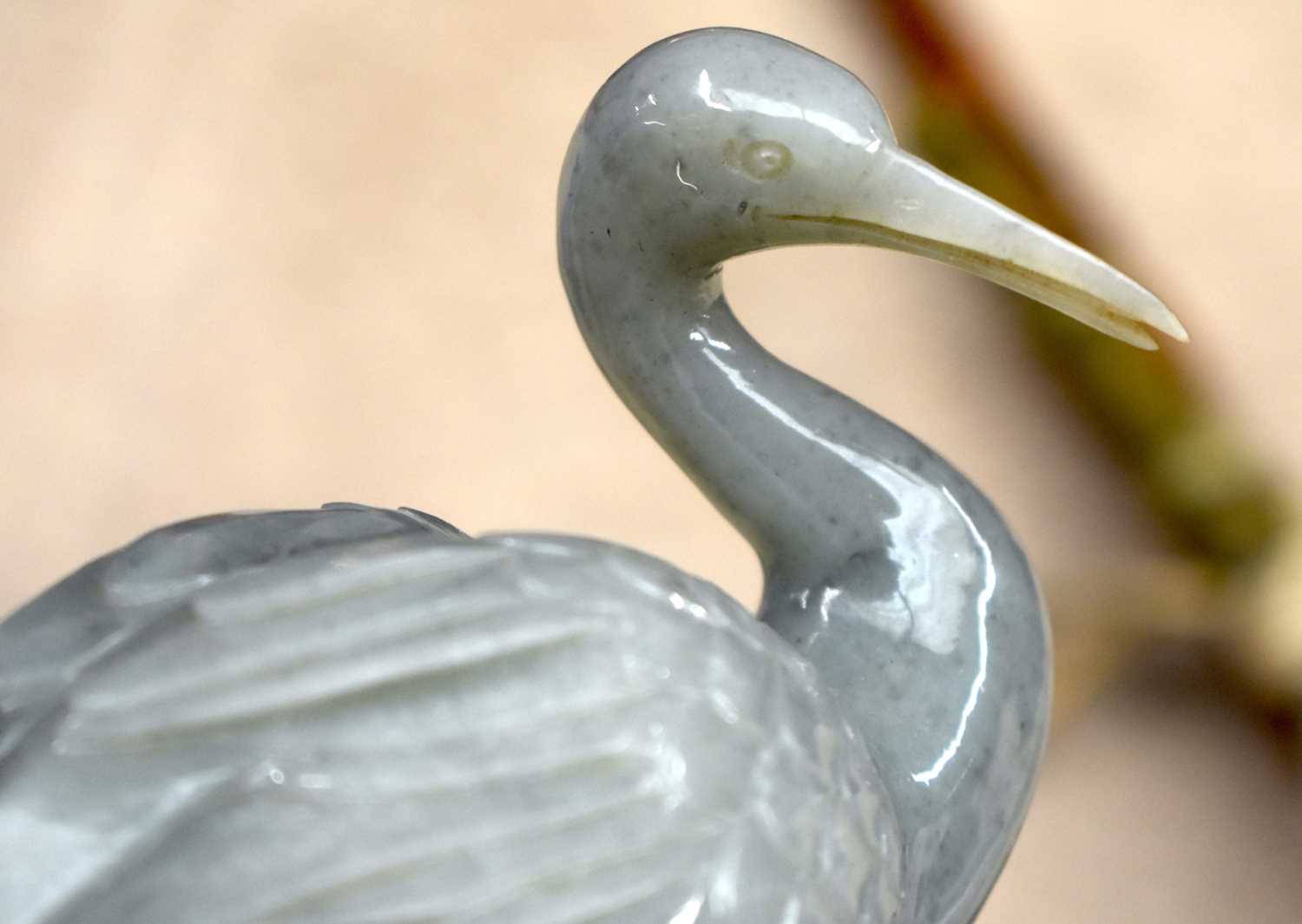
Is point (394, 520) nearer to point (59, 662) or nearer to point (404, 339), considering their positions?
point (59, 662)

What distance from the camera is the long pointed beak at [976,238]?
448 millimetres

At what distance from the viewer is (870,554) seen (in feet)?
1.57

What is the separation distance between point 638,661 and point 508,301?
1.05 meters

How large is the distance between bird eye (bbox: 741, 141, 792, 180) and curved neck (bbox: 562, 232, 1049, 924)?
45 millimetres

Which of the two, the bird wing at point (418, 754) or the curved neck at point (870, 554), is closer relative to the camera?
the bird wing at point (418, 754)

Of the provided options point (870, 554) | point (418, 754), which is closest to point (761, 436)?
point (870, 554)

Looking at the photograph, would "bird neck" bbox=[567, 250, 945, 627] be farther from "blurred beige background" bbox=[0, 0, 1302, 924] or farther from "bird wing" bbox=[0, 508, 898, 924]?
"blurred beige background" bbox=[0, 0, 1302, 924]

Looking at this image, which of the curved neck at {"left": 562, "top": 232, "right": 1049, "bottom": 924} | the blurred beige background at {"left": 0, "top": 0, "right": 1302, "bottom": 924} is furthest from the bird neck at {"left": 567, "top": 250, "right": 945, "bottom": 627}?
the blurred beige background at {"left": 0, "top": 0, "right": 1302, "bottom": 924}

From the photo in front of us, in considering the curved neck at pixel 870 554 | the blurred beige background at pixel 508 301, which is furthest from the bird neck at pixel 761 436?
the blurred beige background at pixel 508 301

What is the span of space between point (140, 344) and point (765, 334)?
57 cm

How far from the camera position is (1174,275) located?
57.1 inches

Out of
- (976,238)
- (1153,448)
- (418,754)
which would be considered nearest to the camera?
(418,754)

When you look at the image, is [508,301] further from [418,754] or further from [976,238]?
[418,754]

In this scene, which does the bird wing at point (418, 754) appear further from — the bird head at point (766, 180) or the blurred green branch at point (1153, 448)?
the blurred green branch at point (1153, 448)
